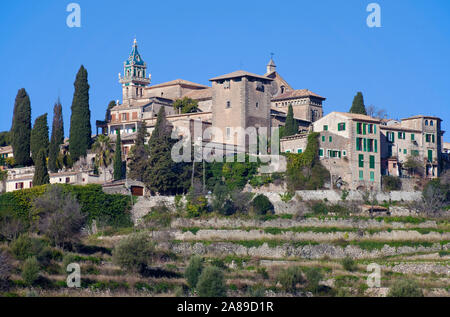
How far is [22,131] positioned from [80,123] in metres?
5.40

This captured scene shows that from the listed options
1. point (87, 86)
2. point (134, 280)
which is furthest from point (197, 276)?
point (87, 86)

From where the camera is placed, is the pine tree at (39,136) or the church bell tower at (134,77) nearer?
the pine tree at (39,136)

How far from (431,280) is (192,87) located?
36.9m

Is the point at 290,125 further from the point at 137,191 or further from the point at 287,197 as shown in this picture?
the point at 137,191

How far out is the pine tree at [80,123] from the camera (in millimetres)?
73125

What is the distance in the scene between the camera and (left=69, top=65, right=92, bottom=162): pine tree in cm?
7312

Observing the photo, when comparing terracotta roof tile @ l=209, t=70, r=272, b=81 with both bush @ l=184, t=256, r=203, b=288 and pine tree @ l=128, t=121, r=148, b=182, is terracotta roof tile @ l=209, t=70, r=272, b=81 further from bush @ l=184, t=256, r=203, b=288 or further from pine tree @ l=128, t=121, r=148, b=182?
bush @ l=184, t=256, r=203, b=288

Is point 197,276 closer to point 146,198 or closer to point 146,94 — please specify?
point 146,198

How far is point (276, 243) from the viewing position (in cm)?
5969

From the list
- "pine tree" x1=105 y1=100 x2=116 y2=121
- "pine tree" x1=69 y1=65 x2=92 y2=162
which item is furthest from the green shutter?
"pine tree" x1=105 y1=100 x2=116 y2=121

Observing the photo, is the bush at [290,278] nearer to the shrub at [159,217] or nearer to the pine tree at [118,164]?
the shrub at [159,217]

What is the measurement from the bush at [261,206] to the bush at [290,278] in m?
11.9

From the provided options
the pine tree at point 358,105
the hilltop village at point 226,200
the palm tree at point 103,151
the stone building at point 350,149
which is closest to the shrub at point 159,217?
the hilltop village at point 226,200
